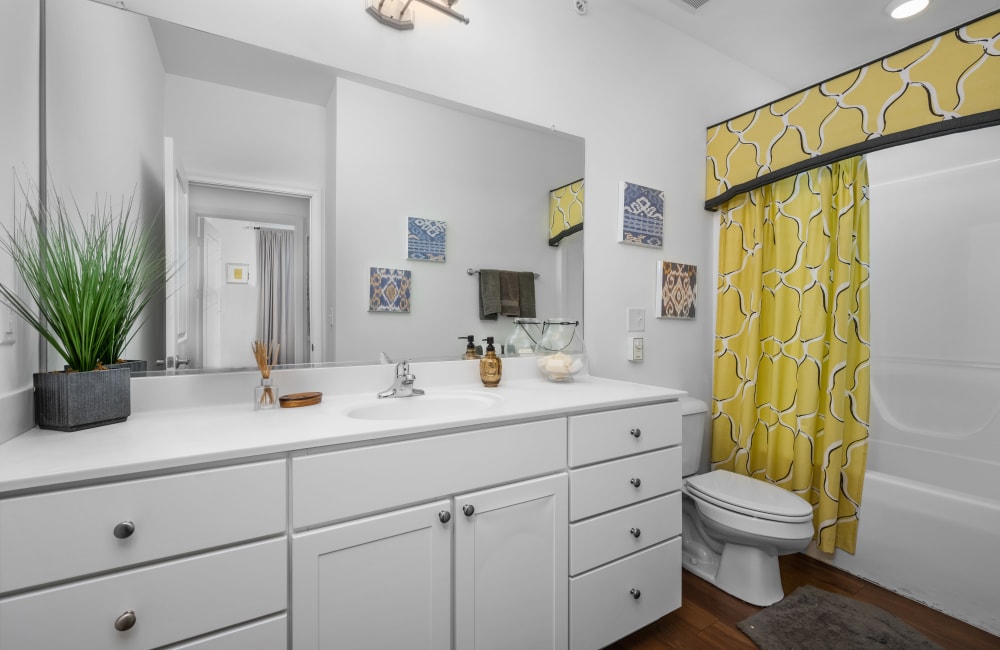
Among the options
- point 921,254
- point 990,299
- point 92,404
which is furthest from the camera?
point 921,254

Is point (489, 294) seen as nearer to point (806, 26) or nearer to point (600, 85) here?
point (600, 85)

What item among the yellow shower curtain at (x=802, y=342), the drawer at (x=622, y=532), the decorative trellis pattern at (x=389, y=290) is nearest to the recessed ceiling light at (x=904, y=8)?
the yellow shower curtain at (x=802, y=342)

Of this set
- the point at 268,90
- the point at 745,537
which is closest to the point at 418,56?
the point at 268,90

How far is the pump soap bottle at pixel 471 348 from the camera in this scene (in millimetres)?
1617

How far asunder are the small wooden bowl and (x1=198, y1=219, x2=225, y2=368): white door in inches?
8.7

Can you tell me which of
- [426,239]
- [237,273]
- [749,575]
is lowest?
[749,575]

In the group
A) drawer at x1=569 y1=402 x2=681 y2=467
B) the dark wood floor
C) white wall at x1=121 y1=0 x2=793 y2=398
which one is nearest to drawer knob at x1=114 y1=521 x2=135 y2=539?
drawer at x1=569 y1=402 x2=681 y2=467

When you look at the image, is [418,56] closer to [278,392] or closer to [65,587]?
[278,392]

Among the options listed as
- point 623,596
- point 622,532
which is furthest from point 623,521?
point 623,596

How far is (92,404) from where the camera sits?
36.0 inches

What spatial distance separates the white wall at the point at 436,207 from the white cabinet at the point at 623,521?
0.60 m

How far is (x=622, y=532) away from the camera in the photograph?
1.35m

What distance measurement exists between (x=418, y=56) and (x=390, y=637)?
1758mm

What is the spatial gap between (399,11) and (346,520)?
158 centimetres
